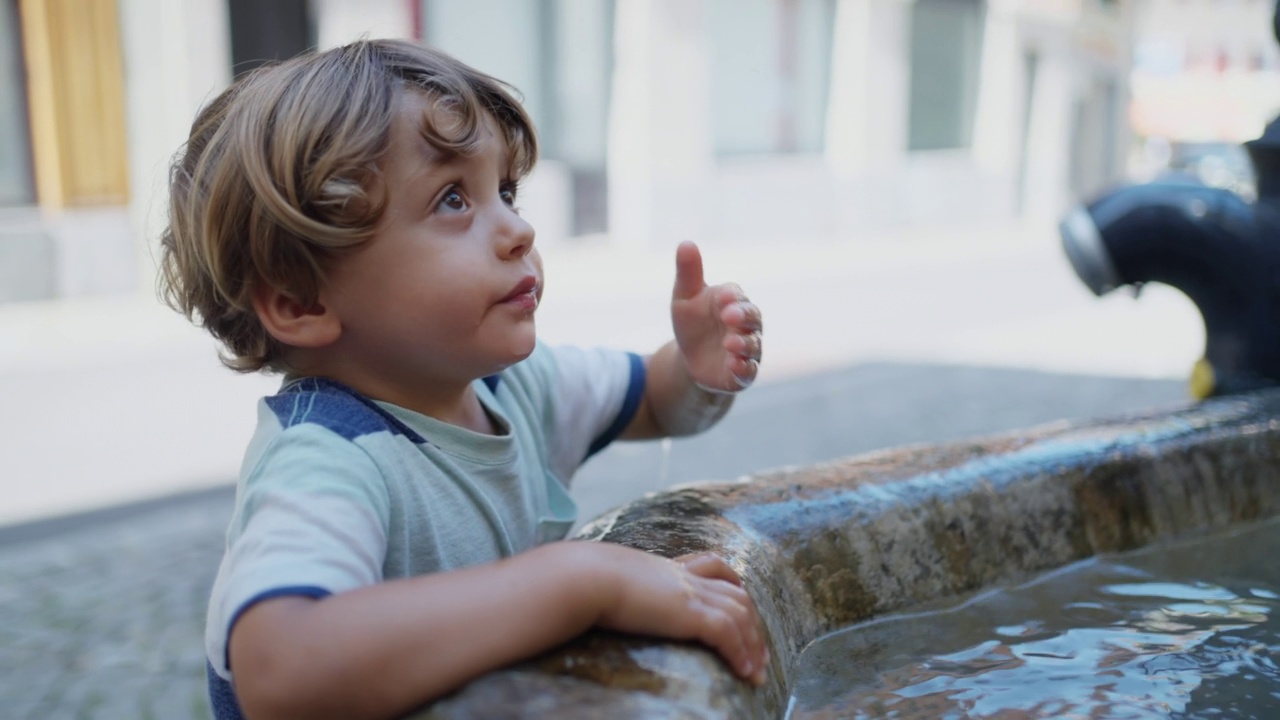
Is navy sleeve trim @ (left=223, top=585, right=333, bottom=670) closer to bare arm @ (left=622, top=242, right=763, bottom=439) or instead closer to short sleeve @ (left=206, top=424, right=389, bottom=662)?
short sleeve @ (left=206, top=424, right=389, bottom=662)

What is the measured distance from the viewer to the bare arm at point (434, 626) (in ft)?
3.38

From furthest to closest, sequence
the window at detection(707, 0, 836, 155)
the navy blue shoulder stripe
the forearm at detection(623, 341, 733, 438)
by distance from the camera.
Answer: the window at detection(707, 0, 836, 155) < the forearm at detection(623, 341, 733, 438) < the navy blue shoulder stripe

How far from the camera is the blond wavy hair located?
1295mm

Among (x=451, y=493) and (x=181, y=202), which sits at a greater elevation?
(x=181, y=202)

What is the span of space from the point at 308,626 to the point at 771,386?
5251 millimetres

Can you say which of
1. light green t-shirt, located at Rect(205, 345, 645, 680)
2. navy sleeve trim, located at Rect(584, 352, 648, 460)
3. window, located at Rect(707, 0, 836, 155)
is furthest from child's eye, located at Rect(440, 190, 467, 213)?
window, located at Rect(707, 0, 836, 155)

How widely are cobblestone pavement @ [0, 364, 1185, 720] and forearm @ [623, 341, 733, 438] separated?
0.26m

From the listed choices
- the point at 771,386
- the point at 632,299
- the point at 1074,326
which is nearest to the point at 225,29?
the point at 632,299

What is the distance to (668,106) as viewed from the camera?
1212 centimetres

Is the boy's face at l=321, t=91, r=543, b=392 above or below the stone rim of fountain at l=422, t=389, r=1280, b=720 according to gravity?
above

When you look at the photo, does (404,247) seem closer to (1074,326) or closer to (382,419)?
(382,419)

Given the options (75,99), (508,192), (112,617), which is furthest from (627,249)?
(508,192)

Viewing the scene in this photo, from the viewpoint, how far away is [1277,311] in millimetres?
2828

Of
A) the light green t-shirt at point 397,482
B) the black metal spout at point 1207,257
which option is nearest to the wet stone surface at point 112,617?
the light green t-shirt at point 397,482
